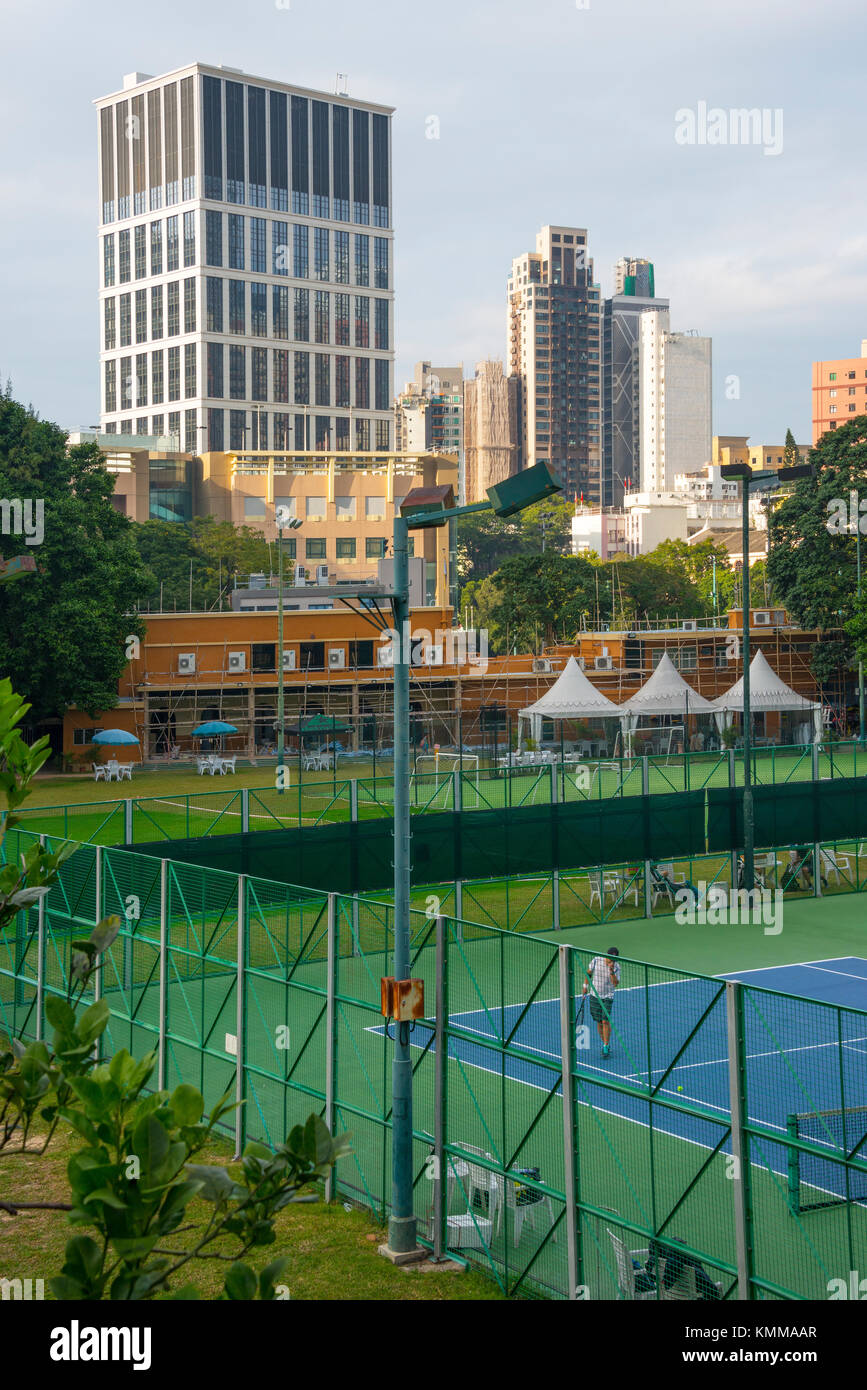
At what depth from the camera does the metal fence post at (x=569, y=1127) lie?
1377 centimetres

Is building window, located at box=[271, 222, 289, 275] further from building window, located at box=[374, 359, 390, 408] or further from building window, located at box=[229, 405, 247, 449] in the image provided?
building window, located at box=[374, 359, 390, 408]

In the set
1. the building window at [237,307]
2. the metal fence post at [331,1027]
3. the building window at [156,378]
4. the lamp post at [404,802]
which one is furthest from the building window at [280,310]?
the lamp post at [404,802]

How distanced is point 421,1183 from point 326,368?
133179mm

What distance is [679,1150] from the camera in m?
14.6

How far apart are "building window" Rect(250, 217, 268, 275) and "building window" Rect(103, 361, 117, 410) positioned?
17583mm

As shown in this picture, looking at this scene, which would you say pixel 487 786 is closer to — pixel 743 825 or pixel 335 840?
pixel 743 825

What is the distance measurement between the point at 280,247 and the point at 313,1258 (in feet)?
443

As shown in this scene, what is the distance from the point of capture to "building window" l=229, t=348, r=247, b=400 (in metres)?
137

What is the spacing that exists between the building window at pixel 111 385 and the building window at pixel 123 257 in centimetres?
824

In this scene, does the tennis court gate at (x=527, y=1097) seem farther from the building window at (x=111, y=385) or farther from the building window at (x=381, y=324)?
the building window at (x=381, y=324)

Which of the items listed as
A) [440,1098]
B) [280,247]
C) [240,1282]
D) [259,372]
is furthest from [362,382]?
[240,1282]

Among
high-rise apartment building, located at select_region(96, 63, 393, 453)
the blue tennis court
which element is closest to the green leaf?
the blue tennis court

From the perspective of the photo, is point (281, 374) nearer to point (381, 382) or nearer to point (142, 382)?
point (381, 382)

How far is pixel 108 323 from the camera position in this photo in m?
142
